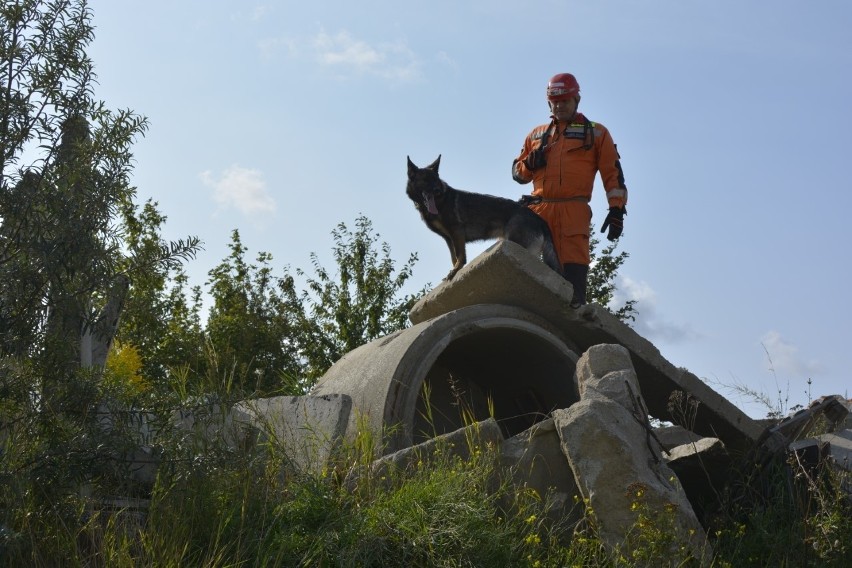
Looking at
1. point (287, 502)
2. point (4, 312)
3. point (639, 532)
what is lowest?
point (639, 532)

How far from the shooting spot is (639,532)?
16.7ft

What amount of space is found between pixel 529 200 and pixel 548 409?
173 centimetres

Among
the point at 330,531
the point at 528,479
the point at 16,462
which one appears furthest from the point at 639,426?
the point at 16,462

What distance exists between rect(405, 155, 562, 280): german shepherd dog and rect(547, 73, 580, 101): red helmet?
36.4 inches

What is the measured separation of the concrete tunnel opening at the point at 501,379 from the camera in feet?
26.2

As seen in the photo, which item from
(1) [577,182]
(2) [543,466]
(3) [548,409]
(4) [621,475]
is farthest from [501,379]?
(4) [621,475]

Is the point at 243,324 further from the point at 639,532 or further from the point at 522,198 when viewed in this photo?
the point at 639,532

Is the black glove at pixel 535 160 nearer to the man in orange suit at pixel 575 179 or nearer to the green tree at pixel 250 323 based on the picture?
the man in orange suit at pixel 575 179

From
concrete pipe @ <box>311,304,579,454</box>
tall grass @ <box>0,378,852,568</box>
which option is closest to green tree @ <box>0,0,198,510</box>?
tall grass @ <box>0,378,852,568</box>

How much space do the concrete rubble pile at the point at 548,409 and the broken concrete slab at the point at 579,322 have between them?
10 millimetres

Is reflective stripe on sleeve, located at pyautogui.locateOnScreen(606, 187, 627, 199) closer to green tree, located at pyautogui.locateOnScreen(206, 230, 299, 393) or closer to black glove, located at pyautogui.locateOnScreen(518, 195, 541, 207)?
black glove, located at pyautogui.locateOnScreen(518, 195, 541, 207)

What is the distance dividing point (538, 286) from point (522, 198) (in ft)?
4.51

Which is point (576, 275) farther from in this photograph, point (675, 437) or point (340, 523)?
point (340, 523)

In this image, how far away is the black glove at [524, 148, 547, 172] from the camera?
28.2 feet
